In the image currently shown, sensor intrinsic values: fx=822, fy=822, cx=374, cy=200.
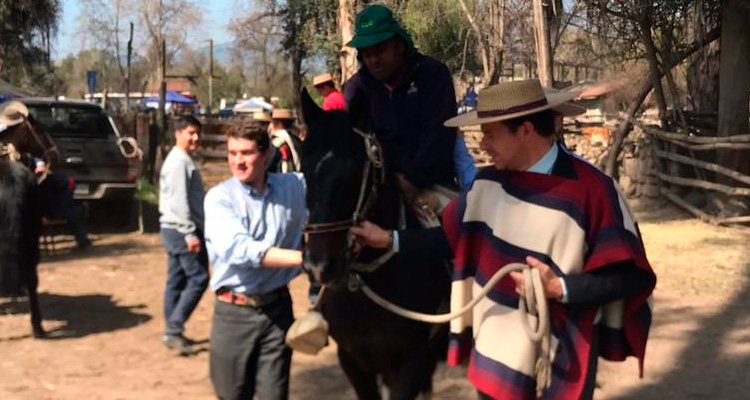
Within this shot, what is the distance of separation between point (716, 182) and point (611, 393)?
8105mm

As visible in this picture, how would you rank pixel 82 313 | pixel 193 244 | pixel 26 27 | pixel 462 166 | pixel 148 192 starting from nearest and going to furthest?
1. pixel 462 166
2. pixel 193 244
3. pixel 82 313
4. pixel 148 192
5. pixel 26 27

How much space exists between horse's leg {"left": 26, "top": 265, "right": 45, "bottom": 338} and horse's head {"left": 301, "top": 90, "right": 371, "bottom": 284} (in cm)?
457

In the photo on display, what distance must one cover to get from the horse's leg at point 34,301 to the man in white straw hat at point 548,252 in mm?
5212

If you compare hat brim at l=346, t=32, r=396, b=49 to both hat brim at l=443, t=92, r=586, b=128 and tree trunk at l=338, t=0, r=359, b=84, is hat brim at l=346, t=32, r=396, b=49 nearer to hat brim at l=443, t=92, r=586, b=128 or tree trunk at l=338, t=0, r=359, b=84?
hat brim at l=443, t=92, r=586, b=128

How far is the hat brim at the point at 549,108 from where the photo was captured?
2.75m

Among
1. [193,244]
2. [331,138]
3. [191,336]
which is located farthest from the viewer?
[191,336]

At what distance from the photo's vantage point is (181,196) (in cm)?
686

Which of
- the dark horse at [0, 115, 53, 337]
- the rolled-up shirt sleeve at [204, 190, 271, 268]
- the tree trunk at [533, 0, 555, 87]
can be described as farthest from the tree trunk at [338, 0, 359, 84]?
the rolled-up shirt sleeve at [204, 190, 271, 268]

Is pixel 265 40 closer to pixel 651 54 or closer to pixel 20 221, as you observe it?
pixel 651 54

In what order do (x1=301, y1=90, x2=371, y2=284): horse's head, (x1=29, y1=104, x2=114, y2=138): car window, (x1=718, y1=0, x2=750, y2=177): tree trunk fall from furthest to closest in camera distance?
(x1=29, y1=104, x2=114, y2=138): car window < (x1=718, y1=0, x2=750, y2=177): tree trunk < (x1=301, y1=90, x2=371, y2=284): horse's head

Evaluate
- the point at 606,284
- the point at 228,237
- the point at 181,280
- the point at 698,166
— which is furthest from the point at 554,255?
the point at 698,166

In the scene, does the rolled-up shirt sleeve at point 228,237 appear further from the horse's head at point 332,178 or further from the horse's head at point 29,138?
the horse's head at point 29,138

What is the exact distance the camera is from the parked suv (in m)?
12.1

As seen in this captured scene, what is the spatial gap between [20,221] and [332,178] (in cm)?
461
